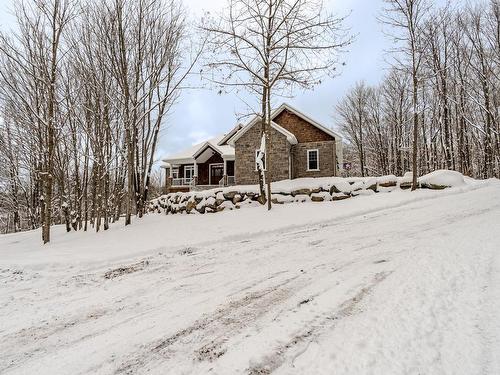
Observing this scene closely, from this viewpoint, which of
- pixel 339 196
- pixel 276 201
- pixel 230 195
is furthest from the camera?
pixel 230 195

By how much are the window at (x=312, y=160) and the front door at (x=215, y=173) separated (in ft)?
31.3

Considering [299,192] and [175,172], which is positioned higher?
[175,172]

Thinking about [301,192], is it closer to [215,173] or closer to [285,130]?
[285,130]

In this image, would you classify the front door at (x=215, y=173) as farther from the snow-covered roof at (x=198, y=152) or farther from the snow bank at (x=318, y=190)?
the snow bank at (x=318, y=190)

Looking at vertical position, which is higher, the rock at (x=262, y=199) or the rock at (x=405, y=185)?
the rock at (x=405, y=185)

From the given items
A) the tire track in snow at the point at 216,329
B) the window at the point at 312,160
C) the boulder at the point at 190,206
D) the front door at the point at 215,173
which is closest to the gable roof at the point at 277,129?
the window at the point at 312,160

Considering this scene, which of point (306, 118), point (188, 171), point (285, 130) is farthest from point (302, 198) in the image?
point (188, 171)

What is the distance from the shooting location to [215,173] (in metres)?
27.6

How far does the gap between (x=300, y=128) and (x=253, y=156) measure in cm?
404

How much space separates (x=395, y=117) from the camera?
3070cm

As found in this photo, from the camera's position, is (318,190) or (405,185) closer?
(405,185)

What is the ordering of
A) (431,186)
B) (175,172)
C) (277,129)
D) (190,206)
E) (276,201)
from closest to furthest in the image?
(431,186), (276,201), (190,206), (277,129), (175,172)

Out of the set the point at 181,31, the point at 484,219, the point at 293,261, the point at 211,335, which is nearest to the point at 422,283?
the point at 293,261

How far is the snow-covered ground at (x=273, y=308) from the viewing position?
2.25 m
